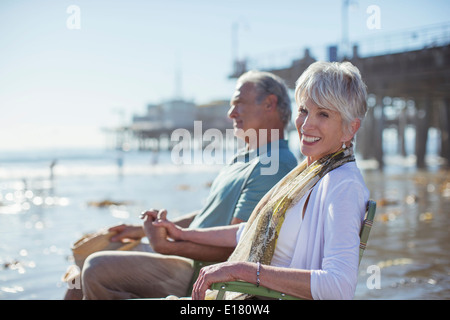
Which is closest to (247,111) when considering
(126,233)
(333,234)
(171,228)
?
(171,228)

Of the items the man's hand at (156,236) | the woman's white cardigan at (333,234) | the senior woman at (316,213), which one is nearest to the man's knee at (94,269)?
the man's hand at (156,236)

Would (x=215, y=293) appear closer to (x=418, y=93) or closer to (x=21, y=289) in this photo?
(x=21, y=289)

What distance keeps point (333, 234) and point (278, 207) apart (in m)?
0.24

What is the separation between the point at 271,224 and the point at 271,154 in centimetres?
102

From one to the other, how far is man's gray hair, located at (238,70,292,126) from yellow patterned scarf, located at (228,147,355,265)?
115 cm

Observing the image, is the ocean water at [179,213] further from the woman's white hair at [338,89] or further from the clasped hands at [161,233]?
the woman's white hair at [338,89]

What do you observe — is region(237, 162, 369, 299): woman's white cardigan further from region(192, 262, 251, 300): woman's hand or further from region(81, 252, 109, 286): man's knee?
region(81, 252, 109, 286): man's knee

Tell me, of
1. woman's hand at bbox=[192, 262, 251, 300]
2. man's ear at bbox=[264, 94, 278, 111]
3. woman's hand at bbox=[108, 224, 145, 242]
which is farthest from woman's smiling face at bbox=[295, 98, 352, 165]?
woman's hand at bbox=[108, 224, 145, 242]

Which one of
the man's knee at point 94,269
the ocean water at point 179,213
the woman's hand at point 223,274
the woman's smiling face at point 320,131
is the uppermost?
the woman's smiling face at point 320,131

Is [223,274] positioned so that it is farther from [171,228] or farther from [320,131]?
[171,228]

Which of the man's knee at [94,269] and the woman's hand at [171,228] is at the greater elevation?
the woman's hand at [171,228]

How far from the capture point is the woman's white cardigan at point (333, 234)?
4.99 ft

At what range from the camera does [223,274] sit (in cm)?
164

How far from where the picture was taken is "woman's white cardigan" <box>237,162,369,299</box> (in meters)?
1.52
